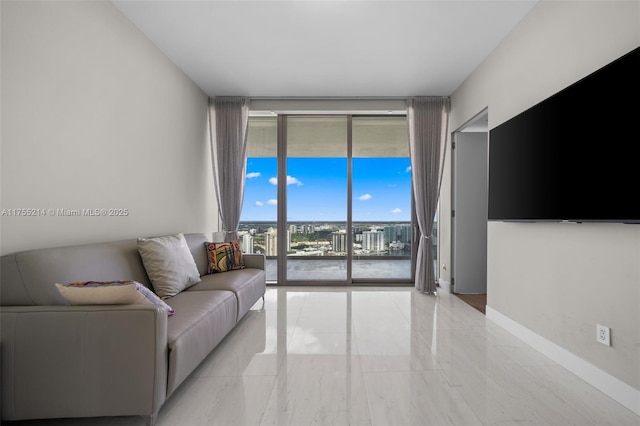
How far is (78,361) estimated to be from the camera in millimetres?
1534

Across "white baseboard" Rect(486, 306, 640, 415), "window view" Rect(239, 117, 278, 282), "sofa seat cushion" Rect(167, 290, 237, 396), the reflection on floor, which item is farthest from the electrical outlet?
"window view" Rect(239, 117, 278, 282)

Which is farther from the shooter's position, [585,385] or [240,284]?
[240,284]

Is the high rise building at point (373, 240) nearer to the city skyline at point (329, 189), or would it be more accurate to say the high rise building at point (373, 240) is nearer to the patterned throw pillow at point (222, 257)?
the city skyline at point (329, 189)

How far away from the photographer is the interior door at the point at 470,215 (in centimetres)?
453

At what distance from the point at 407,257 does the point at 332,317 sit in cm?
206

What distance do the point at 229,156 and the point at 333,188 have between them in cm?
158

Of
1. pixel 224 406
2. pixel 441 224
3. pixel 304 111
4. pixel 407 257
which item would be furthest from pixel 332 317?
pixel 304 111

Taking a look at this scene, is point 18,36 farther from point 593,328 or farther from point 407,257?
point 407,257

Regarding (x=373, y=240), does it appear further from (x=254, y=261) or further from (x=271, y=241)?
(x=254, y=261)

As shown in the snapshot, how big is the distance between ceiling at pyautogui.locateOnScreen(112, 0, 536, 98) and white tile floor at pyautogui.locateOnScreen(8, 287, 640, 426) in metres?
2.77

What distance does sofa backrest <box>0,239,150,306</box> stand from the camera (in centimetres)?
171

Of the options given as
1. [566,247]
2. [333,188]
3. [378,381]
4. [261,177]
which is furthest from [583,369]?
[261,177]

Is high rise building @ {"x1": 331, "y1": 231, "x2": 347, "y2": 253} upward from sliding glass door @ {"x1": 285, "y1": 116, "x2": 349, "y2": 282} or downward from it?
downward

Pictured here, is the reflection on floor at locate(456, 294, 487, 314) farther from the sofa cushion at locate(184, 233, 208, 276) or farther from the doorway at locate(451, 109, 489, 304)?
the sofa cushion at locate(184, 233, 208, 276)
